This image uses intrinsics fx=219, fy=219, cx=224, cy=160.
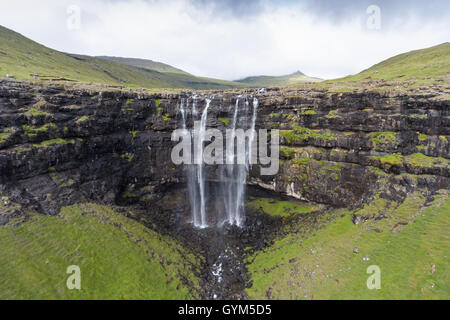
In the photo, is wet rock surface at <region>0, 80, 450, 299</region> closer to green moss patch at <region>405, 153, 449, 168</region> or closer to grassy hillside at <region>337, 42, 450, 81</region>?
green moss patch at <region>405, 153, 449, 168</region>

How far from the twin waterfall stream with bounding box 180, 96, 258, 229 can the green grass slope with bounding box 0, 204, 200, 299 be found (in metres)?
11.8

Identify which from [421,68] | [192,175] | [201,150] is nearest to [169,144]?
[201,150]

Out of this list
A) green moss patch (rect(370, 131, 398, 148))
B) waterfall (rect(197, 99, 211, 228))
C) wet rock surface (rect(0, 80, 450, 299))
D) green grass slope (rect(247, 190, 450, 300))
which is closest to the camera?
green grass slope (rect(247, 190, 450, 300))

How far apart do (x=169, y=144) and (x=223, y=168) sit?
36.0 feet

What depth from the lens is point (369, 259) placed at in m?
22.0

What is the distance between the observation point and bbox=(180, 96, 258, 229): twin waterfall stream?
1567 inches

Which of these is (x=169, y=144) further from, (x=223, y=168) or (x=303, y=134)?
(x=303, y=134)

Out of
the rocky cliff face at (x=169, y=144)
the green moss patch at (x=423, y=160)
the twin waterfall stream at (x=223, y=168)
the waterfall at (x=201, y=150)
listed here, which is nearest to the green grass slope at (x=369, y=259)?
the green moss patch at (x=423, y=160)

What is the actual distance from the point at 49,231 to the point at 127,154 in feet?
56.0

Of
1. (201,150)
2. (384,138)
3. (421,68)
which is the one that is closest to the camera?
(384,138)

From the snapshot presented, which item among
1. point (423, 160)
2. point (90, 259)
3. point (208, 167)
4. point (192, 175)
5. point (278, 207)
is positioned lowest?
point (278, 207)

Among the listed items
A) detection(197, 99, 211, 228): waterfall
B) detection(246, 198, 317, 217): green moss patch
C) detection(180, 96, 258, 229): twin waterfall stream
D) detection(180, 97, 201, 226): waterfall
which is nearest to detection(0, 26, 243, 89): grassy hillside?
detection(180, 97, 201, 226): waterfall

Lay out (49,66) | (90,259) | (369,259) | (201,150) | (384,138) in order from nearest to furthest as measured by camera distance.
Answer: (369,259) < (90,259) < (384,138) < (201,150) < (49,66)

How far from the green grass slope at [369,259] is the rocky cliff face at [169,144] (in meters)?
3.92
